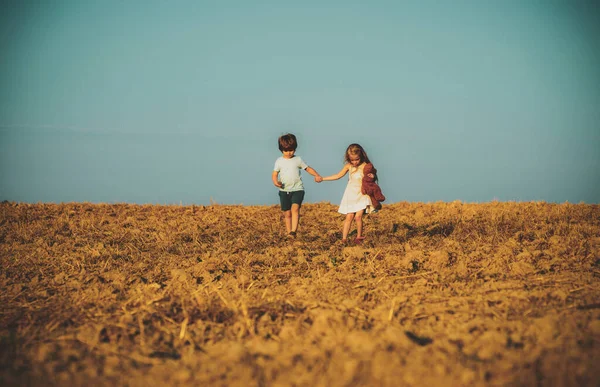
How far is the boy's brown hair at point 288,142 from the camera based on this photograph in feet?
28.0

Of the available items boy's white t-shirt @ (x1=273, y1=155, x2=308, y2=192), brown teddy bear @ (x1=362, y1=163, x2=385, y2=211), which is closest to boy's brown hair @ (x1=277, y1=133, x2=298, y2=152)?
boy's white t-shirt @ (x1=273, y1=155, x2=308, y2=192)

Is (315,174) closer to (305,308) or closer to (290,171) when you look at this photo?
(290,171)

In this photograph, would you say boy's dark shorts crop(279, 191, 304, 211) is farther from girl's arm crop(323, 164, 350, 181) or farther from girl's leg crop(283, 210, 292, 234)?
girl's arm crop(323, 164, 350, 181)

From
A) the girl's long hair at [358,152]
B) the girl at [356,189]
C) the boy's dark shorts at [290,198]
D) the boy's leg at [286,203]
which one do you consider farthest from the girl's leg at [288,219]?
the girl's long hair at [358,152]

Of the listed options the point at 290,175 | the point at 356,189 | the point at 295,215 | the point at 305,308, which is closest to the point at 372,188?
the point at 356,189

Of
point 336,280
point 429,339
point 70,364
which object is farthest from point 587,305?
point 70,364

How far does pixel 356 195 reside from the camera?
26.0ft

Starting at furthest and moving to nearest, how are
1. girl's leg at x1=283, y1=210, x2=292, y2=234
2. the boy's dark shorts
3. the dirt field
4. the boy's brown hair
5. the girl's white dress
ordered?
girl's leg at x1=283, y1=210, x2=292, y2=234 → the boy's dark shorts → the boy's brown hair → the girl's white dress → the dirt field

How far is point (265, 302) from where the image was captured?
4270mm

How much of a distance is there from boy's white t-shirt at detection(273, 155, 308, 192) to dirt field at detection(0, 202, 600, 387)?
0.88 meters

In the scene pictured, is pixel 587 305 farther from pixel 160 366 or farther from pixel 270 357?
pixel 160 366

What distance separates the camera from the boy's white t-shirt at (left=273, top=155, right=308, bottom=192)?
28.2ft

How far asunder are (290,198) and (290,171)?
507 mm

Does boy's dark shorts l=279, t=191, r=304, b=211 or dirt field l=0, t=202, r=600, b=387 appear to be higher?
boy's dark shorts l=279, t=191, r=304, b=211
